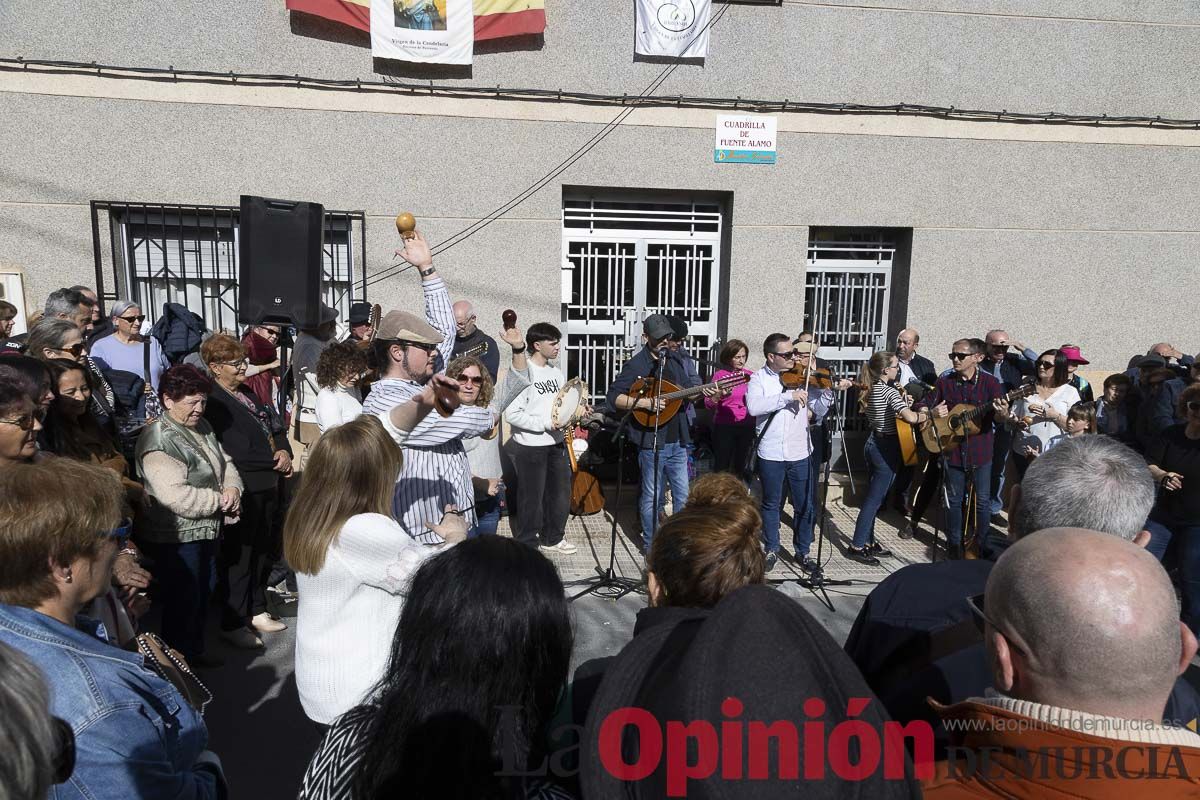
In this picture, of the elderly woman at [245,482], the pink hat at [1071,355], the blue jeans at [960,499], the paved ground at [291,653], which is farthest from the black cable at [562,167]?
the pink hat at [1071,355]

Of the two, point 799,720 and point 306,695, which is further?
point 306,695

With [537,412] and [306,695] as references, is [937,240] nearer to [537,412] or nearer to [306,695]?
[537,412]

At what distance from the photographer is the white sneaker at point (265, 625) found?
14.1ft

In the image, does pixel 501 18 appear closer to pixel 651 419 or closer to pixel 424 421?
pixel 651 419

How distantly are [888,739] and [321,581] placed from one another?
1.82 meters

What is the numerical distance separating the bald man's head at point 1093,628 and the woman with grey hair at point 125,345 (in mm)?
5449

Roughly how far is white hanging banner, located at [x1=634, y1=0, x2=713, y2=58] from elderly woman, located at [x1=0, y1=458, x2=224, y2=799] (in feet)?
21.2

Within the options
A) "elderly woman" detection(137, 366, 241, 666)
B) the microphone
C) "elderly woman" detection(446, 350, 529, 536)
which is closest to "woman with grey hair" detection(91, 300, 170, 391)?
"elderly woman" detection(137, 366, 241, 666)

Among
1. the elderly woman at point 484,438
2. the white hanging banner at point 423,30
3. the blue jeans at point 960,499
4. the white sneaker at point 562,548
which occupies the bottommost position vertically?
the white sneaker at point 562,548

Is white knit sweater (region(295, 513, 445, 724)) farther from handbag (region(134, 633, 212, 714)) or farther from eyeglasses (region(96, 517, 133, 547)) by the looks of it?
eyeglasses (region(96, 517, 133, 547))

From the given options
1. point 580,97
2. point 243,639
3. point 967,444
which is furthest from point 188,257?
point 967,444

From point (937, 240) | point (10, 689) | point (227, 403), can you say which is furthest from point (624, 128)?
point (10, 689)

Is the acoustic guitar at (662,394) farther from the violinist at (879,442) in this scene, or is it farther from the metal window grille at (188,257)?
the metal window grille at (188,257)

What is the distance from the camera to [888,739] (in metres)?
0.92
